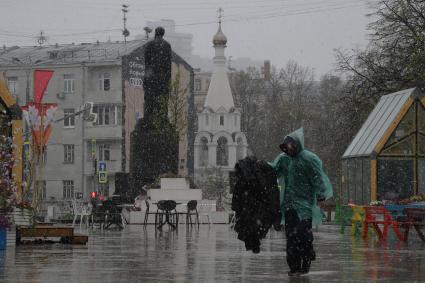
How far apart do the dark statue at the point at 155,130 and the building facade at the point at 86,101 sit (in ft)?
171

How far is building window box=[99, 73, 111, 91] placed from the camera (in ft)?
307

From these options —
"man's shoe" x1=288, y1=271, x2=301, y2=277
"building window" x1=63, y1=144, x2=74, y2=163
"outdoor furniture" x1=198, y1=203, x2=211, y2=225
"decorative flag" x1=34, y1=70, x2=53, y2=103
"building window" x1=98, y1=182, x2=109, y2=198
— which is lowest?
"man's shoe" x1=288, y1=271, x2=301, y2=277

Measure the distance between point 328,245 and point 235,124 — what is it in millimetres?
93327

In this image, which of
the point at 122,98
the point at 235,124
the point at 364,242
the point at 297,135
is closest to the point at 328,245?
the point at 364,242

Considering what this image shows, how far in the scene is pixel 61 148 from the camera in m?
95.5

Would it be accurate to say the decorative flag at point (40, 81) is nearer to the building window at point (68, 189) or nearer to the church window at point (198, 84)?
the building window at point (68, 189)

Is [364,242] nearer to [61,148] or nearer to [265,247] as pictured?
[265,247]

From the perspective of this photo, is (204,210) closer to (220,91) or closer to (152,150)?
(152,150)

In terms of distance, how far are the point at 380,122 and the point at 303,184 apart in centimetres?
2478

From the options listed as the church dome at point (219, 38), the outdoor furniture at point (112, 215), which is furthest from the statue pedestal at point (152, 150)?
the church dome at point (219, 38)

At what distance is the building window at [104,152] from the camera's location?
94.4 meters

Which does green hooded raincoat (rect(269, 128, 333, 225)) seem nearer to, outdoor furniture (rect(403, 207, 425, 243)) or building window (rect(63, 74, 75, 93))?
outdoor furniture (rect(403, 207, 425, 243))

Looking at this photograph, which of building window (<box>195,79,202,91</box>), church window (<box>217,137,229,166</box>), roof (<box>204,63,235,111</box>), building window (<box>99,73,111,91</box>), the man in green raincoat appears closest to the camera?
the man in green raincoat

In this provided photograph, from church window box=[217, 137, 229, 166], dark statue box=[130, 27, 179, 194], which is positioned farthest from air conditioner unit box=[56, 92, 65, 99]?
dark statue box=[130, 27, 179, 194]
